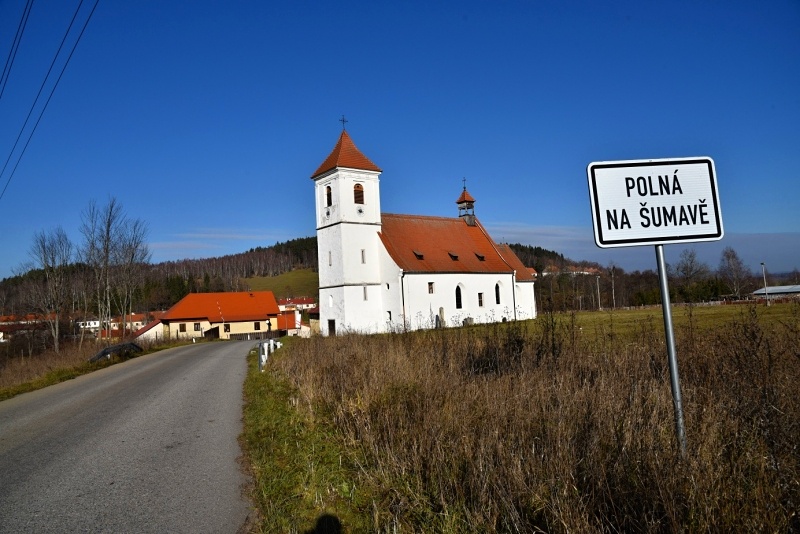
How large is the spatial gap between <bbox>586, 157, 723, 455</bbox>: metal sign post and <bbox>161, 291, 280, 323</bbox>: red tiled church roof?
68.0 meters

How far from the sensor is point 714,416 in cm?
471

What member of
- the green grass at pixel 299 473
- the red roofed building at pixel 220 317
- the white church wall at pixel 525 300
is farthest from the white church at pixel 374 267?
the green grass at pixel 299 473

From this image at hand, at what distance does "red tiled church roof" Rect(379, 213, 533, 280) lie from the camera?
45.9m

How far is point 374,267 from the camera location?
147 ft

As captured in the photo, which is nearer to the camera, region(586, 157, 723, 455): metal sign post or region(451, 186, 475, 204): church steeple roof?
region(586, 157, 723, 455): metal sign post

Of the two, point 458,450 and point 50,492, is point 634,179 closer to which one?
point 458,450

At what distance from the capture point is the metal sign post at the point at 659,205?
3.43m

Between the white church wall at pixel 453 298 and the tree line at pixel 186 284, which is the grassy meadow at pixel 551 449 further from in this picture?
the white church wall at pixel 453 298

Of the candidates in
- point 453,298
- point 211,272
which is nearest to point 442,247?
point 453,298

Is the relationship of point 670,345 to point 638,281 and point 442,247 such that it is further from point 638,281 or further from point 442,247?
point 638,281

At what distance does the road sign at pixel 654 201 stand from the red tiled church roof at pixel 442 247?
40.0 metres

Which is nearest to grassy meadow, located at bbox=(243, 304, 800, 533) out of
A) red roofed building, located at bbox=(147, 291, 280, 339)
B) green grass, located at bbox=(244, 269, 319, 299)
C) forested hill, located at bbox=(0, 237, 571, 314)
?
forested hill, located at bbox=(0, 237, 571, 314)

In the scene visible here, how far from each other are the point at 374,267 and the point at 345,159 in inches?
352

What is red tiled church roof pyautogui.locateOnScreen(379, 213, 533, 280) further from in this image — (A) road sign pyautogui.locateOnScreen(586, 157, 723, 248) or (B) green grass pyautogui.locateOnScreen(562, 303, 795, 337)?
(A) road sign pyautogui.locateOnScreen(586, 157, 723, 248)
